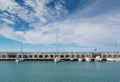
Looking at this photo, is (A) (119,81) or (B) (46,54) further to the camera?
(B) (46,54)

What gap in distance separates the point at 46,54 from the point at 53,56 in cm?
Answer: 531

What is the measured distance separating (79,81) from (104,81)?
5.98 m

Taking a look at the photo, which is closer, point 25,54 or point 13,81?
point 13,81

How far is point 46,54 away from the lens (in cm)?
14800

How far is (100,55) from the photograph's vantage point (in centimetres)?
14975

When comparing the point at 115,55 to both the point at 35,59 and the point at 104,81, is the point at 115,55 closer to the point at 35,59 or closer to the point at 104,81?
the point at 35,59

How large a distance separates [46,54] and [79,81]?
99.5m

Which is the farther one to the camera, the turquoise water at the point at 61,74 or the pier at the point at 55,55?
the pier at the point at 55,55

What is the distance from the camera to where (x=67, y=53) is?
14788cm

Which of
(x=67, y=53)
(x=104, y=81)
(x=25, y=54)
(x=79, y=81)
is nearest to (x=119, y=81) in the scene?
(x=104, y=81)

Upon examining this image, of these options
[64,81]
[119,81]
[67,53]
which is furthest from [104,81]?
[67,53]

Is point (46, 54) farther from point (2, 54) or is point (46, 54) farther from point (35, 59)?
point (2, 54)

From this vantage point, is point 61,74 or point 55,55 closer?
point 61,74

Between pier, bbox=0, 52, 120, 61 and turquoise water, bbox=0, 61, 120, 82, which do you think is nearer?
turquoise water, bbox=0, 61, 120, 82
